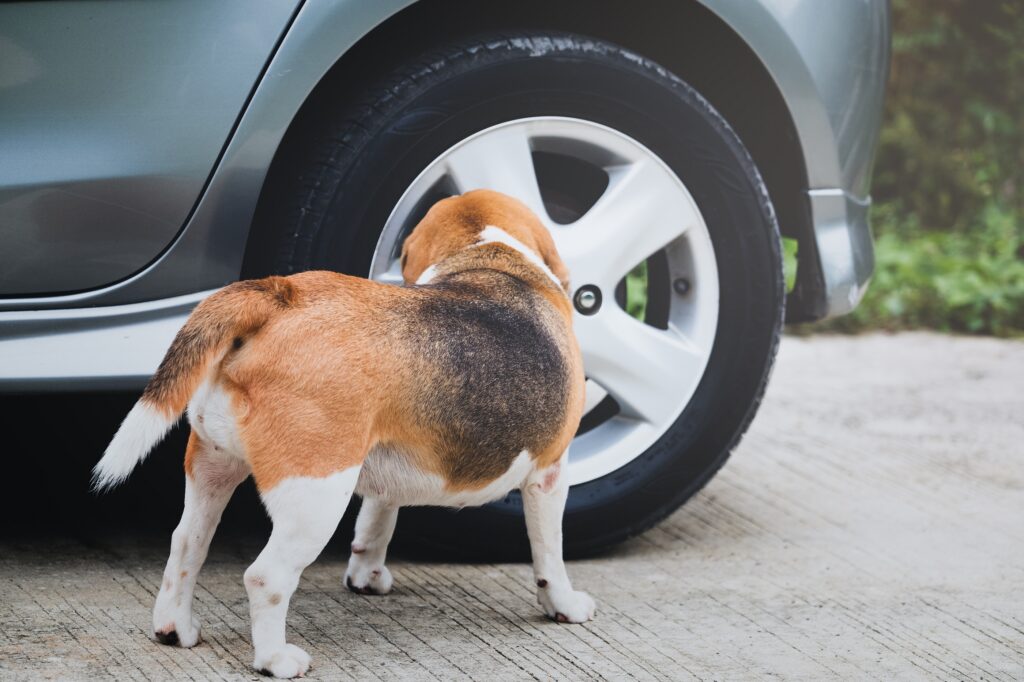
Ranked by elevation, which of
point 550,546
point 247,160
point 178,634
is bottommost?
point 178,634

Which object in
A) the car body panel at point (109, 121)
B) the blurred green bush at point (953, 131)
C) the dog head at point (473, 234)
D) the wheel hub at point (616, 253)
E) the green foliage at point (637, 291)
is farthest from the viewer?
the blurred green bush at point (953, 131)

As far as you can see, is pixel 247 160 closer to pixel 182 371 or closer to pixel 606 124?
pixel 182 371

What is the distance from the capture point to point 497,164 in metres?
3.05

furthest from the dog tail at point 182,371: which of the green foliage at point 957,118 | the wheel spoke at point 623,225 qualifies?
the green foliage at point 957,118

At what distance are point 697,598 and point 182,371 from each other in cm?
128

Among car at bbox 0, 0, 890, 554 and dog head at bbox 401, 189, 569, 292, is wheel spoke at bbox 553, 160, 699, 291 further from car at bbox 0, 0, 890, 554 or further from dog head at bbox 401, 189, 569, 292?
dog head at bbox 401, 189, 569, 292

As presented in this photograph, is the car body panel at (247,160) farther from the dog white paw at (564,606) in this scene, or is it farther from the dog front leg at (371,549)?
the dog white paw at (564,606)

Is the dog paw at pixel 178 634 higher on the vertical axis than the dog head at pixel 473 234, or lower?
lower

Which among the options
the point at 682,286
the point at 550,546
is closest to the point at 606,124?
the point at 682,286

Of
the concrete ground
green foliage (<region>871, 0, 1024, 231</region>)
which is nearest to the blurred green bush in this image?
green foliage (<region>871, 0, 1024, 231</region>)

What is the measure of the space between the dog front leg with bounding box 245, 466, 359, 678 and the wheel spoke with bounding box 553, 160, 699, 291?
38.6 inches

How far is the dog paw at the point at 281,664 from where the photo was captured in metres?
2.39

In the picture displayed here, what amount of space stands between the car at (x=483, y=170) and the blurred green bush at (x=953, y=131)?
397cm

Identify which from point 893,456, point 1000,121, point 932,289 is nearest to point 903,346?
point 932,289
